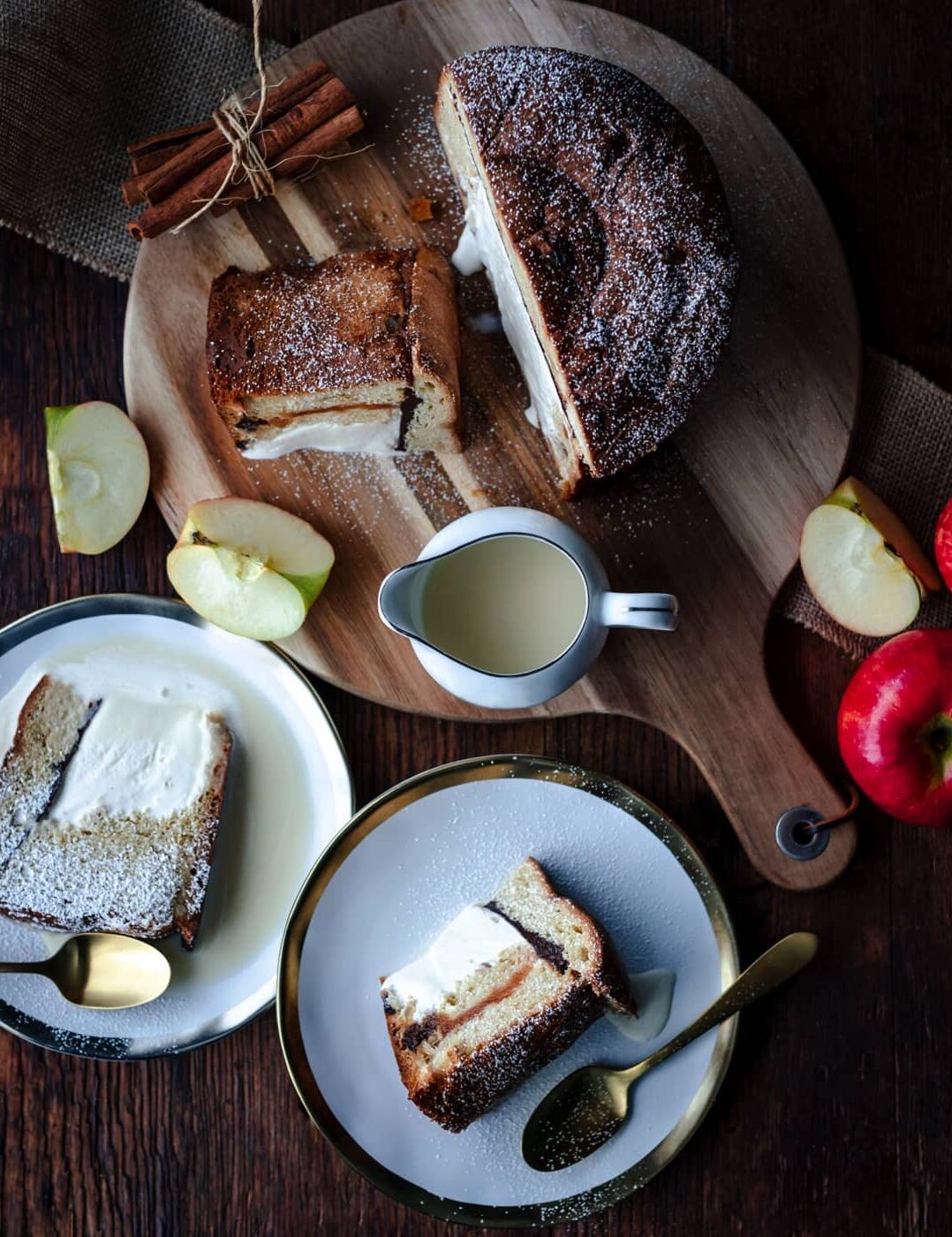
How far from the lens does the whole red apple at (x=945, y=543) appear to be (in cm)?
189

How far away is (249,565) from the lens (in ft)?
6.26

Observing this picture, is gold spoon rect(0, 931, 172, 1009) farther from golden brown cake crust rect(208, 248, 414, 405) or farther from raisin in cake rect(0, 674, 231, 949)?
golden brown cake crust rect(208, 248, 414, 405)

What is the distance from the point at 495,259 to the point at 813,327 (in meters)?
0.65

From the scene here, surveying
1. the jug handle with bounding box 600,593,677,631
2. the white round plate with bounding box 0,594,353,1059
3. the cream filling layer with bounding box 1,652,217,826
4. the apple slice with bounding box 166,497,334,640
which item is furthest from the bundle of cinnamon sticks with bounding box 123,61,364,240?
the jug handle with bounding box 600,593,677,631

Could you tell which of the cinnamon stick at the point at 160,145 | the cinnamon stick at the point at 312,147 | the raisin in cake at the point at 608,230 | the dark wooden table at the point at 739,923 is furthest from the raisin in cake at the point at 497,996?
the cinnamon stick at the point at 160,145

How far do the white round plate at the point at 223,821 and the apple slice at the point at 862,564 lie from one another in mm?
1026

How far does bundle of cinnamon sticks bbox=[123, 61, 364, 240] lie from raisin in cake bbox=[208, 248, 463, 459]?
0.54ft

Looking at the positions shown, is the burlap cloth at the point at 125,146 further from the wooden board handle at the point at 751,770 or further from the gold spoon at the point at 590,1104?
the gold spoon at the point at 590,1104

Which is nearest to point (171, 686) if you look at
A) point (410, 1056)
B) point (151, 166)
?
point (410, 1056)

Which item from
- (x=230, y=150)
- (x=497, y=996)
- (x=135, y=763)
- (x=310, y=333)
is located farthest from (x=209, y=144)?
(x=497, y=996)

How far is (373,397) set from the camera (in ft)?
6.42

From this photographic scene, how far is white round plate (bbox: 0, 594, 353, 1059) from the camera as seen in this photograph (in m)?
2.01

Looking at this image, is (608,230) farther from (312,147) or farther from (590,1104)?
(590,1104)

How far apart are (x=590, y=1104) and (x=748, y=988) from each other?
0.40m
